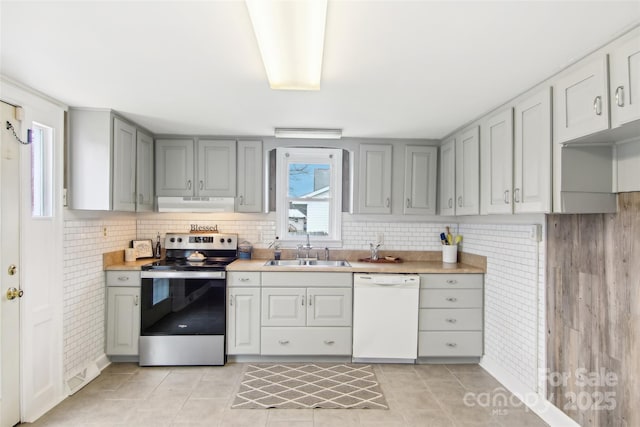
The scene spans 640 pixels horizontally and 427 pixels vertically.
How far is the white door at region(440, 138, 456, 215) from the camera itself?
11.9 feet

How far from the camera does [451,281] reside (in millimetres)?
3469

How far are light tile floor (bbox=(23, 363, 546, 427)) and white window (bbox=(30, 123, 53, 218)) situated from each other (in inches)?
58.1

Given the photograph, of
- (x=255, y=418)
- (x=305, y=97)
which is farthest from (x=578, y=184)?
(x=255, y=418)

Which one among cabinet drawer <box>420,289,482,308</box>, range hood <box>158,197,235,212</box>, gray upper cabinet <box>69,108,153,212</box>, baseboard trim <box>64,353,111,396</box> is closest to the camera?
baseboard trim <box>64,353,111,396</box>

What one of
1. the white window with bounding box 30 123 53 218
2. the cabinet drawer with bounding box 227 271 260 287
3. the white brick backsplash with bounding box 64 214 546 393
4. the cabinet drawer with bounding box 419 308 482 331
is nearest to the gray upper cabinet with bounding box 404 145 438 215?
the white brick backsplash with bounding box 64 214 546 393

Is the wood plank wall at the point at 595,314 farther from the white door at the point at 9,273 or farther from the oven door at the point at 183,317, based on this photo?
the white door at the point at 9,273

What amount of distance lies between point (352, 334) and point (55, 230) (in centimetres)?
262

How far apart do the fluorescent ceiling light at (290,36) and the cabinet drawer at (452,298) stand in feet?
7.45

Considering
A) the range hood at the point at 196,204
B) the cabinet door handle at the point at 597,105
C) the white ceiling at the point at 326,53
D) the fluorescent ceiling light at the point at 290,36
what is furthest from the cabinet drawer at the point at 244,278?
the cabinet door handle at the point at 597,105

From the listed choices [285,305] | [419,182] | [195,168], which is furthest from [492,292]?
[195,168]

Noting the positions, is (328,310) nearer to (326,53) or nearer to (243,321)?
(243,321)

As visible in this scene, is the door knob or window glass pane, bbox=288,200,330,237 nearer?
the door knob

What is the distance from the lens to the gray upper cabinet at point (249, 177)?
3879mm

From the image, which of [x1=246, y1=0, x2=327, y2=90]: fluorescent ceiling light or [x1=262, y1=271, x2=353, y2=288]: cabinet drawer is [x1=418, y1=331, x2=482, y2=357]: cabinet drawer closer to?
[x1=262, y1=271, x2=353, y2=288]: cabinet drawer
